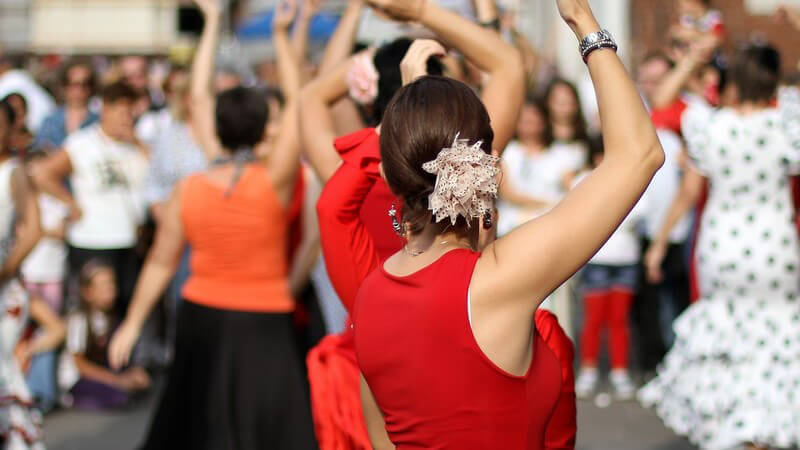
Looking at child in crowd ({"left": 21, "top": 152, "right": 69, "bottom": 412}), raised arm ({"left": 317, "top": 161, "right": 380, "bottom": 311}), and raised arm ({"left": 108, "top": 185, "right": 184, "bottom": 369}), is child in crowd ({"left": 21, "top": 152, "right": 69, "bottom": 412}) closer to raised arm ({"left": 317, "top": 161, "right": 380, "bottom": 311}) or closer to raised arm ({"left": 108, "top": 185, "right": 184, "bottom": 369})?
raised arm ({"left": 108, "top": 185, "right": 184, "bottom": 369})

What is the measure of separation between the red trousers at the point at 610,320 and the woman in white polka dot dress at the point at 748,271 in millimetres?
1955

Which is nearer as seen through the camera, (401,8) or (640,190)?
(640,190)

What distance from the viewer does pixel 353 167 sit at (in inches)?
123

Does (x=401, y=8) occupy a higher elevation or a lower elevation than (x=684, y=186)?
higher

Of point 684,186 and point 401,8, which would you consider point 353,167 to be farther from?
point 684,186

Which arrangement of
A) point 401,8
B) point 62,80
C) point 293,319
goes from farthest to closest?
point 62,80 < point 293,319 < point 401,8

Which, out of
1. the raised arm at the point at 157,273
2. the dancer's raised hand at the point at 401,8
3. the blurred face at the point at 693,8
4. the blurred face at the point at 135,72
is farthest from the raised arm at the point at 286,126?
the blurred face at the point at 135,72

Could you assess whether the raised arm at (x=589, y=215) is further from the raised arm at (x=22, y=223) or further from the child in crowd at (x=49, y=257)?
the child in crowd at (x=49, y=257)

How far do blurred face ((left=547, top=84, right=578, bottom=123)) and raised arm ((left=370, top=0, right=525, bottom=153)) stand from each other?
15.9ft

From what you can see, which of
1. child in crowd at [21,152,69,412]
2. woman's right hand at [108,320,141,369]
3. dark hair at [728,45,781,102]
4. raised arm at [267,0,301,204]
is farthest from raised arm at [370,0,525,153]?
child in crowd at [21,152,69,412]

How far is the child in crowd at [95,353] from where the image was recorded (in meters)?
7.94

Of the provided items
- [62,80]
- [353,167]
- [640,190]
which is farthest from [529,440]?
[62,80]

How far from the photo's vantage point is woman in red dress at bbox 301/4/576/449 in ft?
10.1

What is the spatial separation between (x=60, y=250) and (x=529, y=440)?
20.9ft
